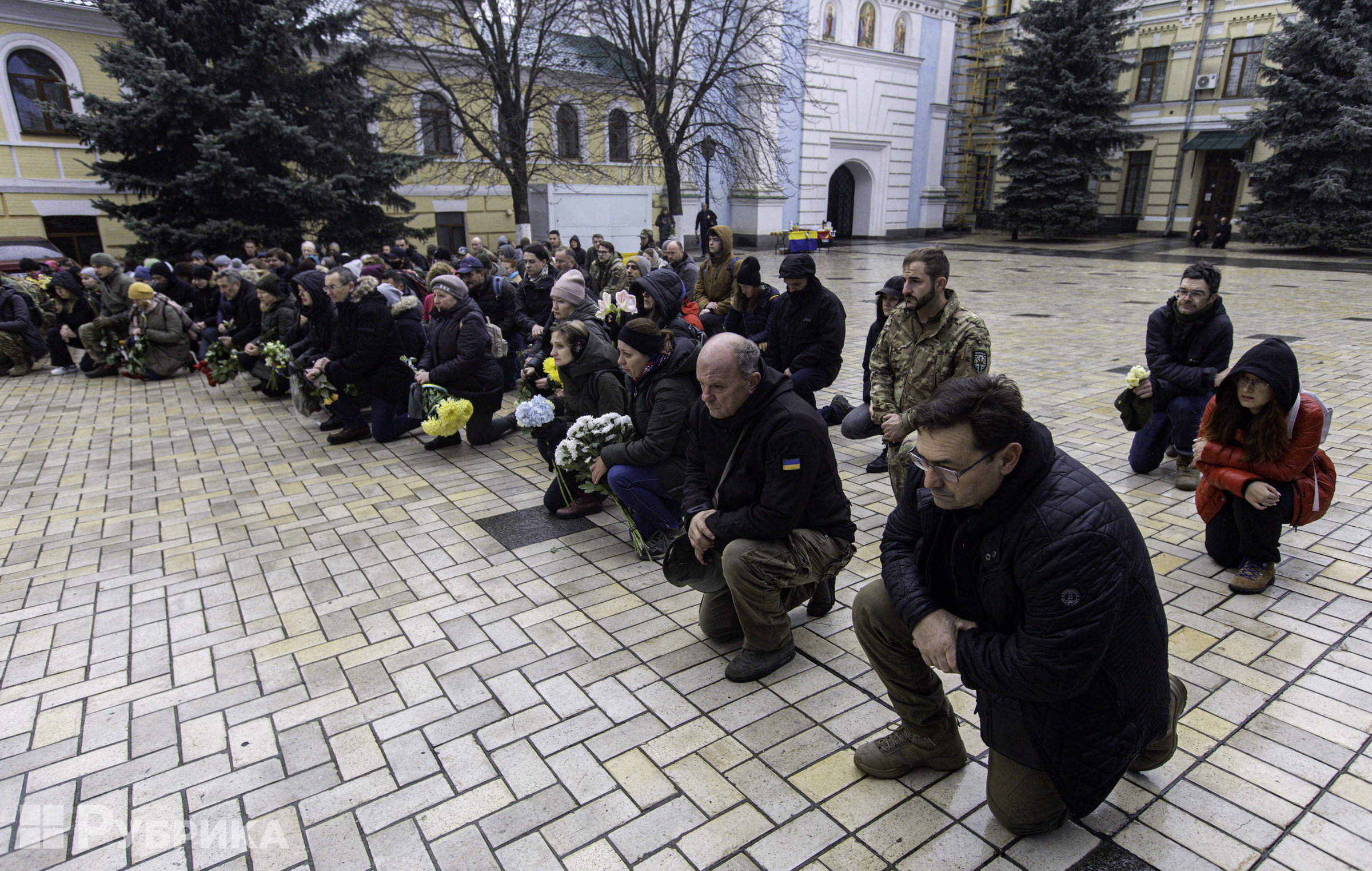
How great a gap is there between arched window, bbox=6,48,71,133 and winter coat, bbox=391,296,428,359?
17451mm

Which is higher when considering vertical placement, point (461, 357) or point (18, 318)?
point (461, 357)

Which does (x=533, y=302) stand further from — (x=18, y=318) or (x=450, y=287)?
(x=18, y=318)

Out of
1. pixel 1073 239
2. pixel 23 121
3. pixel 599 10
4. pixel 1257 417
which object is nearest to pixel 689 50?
pixel 599 10

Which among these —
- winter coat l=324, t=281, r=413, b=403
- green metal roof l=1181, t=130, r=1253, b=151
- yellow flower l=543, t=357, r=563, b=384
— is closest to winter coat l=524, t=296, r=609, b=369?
yellow flower l=543, t=357, r=563, b=384

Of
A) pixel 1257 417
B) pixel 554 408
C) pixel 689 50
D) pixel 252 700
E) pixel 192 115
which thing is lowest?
pixel 252 700

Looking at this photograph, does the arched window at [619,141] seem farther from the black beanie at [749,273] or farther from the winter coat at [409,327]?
the black beanie at [749,273]

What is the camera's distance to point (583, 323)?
17.8ft

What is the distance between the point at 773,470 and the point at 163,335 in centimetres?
1008

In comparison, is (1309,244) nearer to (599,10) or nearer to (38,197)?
(599,10)

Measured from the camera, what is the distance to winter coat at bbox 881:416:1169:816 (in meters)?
2.11

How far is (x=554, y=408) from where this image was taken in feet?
20.5

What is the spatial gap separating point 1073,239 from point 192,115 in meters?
30.1

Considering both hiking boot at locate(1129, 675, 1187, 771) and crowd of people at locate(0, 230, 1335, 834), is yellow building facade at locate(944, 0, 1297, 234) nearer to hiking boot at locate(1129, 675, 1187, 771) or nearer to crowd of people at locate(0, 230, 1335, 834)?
crowd of people at locate(0, 230, 1335, 834)

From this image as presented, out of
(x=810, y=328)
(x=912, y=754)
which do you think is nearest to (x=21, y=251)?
(x=810, y=328)
